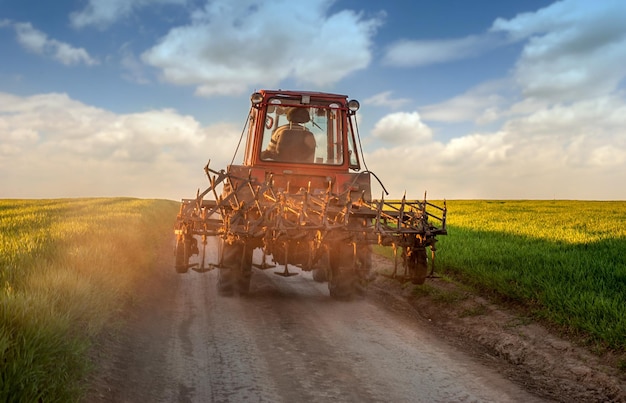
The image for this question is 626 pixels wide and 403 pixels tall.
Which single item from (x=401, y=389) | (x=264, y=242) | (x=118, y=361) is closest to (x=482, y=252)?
(x=264, y=242)

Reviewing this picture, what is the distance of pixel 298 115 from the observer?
1033 cm

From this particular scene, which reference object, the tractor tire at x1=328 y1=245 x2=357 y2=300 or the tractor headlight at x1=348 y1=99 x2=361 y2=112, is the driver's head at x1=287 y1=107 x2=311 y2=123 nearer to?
the tractor headlight at x1=348 y1=99 x2=361 y2=112

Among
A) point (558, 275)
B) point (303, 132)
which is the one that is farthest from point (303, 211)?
point (558, 275)

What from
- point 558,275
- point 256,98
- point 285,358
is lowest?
point 285,358

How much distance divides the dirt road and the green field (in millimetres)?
479

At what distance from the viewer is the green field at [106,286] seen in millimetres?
4004

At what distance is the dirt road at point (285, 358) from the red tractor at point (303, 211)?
0.65 meters

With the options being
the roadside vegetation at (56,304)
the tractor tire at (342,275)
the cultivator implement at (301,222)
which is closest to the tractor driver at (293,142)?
the cultivator implement at (301,222)

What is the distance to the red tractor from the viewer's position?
7777 millimetres

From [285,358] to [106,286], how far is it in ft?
9.61

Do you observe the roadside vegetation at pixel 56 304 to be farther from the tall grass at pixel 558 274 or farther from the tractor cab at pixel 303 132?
the tall grass at pixel 558 274

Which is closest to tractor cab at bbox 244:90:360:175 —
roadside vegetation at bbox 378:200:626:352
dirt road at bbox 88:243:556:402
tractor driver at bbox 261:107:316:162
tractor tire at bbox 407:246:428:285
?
tractor driver at bbox 261:107:316:162

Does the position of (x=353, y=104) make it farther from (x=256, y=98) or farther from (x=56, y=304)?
(x=56, y=304)

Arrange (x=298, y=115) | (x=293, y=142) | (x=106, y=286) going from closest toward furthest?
(x=106, y=286) → (x=293, y=142) → (x=298, y=115)
